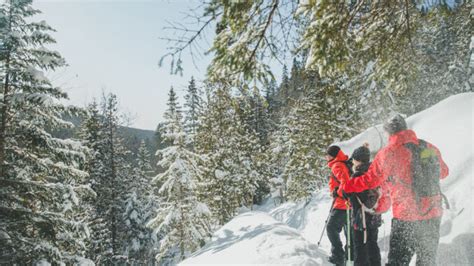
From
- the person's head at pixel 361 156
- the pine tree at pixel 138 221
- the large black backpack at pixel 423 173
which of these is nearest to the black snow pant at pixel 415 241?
the large black backpack at pixel 423 173

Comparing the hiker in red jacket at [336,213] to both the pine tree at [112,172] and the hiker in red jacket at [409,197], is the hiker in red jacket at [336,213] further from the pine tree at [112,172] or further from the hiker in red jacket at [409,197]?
the pine tree at [112,172]

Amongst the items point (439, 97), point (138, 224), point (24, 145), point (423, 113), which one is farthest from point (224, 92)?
point (439, 97)

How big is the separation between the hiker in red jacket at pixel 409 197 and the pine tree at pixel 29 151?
27.1 ft

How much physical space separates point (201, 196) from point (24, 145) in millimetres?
15199

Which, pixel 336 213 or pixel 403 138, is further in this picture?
pixel 336 213

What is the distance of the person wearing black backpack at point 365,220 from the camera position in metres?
4.98

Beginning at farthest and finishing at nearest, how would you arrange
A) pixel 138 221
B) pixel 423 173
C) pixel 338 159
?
→ pixel 138 221, pixel 338 159, pixel 423 173

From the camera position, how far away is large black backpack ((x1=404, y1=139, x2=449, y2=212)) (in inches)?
166

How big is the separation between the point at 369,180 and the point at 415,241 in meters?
0.96

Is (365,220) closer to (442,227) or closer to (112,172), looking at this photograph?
(442,227)

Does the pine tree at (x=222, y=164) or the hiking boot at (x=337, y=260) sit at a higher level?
the pine tree at (x=222, y=164)

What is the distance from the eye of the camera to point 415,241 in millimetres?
4266

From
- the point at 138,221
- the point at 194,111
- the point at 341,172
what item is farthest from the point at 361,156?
the point at 194,111

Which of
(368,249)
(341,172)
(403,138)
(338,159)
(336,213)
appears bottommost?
(368,249)
